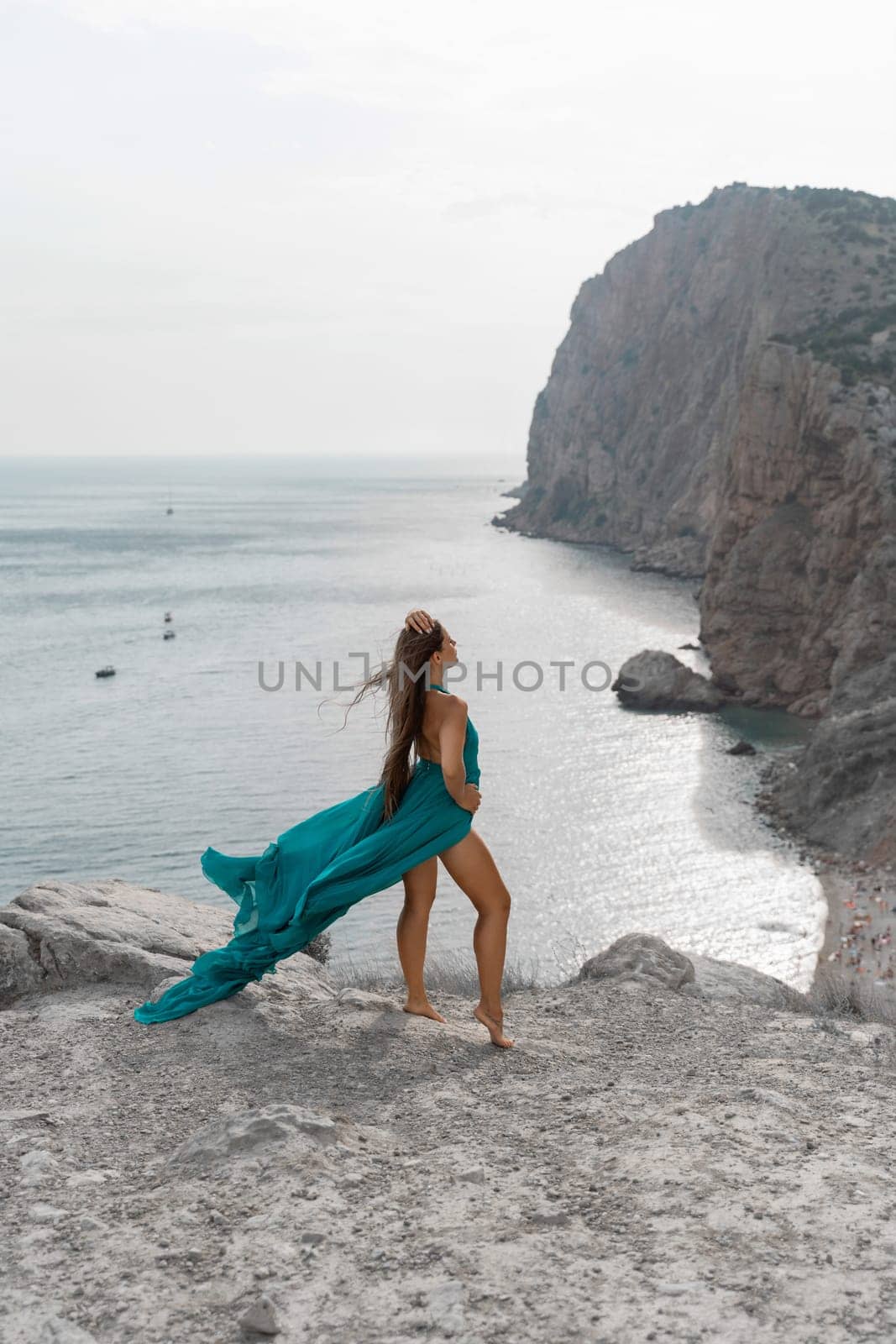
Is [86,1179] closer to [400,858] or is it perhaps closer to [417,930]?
[400,858]

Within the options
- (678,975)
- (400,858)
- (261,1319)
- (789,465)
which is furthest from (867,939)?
(789,465)

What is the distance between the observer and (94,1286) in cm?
436

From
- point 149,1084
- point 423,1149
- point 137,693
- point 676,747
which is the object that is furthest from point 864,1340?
point 137,693

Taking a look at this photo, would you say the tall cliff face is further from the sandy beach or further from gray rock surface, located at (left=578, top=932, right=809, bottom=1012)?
gray rock surface, located at (left=578, top=932, right=809, bottom=1012)

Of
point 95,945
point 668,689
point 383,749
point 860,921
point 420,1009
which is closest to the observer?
point 420,1009

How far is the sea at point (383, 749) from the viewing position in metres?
27.2

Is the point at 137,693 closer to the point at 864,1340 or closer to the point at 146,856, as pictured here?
the point at 146,856

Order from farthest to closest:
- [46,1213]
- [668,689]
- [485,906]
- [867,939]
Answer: [668,689] < [867,939] < [485,906] < [46,1213]

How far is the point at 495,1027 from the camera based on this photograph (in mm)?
7039

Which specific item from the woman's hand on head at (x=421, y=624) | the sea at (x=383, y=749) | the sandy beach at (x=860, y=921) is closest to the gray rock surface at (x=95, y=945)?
the sea at (x=383, y=749)

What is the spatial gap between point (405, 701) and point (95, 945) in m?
3.13

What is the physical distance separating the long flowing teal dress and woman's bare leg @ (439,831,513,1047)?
0.13 metres

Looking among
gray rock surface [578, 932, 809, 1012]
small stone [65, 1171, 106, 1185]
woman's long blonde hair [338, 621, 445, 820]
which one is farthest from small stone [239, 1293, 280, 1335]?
gray rock surface [578, 932, 809, 1012]

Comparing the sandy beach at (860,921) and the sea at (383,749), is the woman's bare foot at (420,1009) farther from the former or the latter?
the sandy beach at (860,921)
